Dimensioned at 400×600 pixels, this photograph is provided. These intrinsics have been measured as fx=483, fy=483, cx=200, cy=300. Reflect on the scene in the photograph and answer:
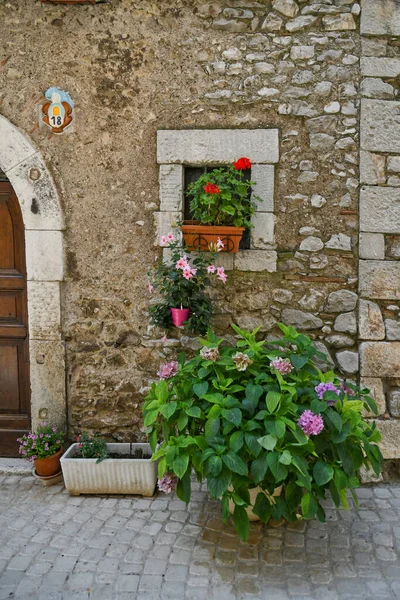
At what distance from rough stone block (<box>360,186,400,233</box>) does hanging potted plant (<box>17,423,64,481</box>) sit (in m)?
2.49

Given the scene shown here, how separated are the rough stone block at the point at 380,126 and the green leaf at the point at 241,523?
7.55 feet

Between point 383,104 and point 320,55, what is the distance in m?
0.51

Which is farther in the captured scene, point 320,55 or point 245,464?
point 320,55

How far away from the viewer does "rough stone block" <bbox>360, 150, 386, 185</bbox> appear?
311 centimetres

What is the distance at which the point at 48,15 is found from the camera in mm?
3176

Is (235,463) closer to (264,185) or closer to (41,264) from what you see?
(264,185)

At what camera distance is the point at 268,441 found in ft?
7.45

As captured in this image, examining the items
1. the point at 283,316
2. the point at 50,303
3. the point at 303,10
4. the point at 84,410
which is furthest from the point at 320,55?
the point at 84,410

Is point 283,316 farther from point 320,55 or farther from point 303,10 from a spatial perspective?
point 303,10

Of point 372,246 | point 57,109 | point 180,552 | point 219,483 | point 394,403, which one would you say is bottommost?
point 180,552

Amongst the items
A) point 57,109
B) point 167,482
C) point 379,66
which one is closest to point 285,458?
point 167,482

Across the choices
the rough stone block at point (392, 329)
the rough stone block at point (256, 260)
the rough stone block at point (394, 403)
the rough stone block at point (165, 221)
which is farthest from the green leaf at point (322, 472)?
the rough stone block at point (165, 221)

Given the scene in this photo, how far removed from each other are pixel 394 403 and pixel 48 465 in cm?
233

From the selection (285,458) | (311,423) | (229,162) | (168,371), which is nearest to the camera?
(285,458)
